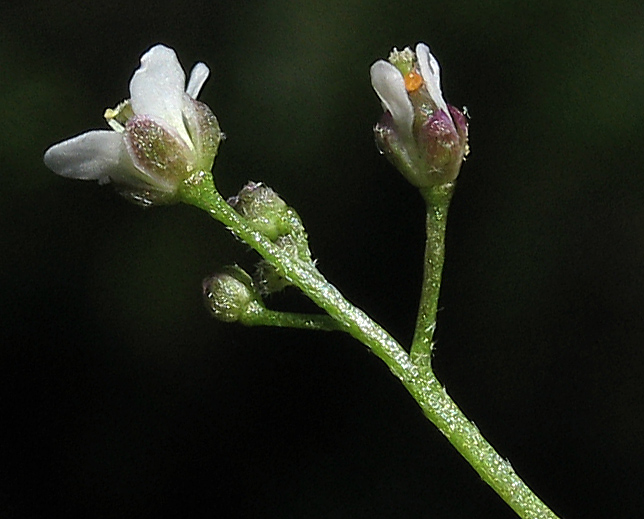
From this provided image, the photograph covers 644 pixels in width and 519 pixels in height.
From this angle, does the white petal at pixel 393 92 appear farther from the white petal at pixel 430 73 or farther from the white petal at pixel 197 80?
the white petal at pixel 197 80

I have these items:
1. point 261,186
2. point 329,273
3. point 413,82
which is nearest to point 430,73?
point 413,82

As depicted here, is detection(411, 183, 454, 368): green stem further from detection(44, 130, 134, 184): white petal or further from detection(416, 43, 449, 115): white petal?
detection(44, 130, 134, 184): white petal

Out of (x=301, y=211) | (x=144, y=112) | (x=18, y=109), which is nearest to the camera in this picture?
(x=144, y=112)

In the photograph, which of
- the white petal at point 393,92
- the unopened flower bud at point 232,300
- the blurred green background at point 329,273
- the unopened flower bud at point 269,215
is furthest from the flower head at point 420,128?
the blurred green background at point 329,273

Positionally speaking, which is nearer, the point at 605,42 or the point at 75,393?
the point at 605,42

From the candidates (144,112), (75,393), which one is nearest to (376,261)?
(75,393)

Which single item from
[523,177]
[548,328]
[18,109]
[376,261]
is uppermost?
[18,109]

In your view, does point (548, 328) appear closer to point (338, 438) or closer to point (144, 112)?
point (338, 438)
